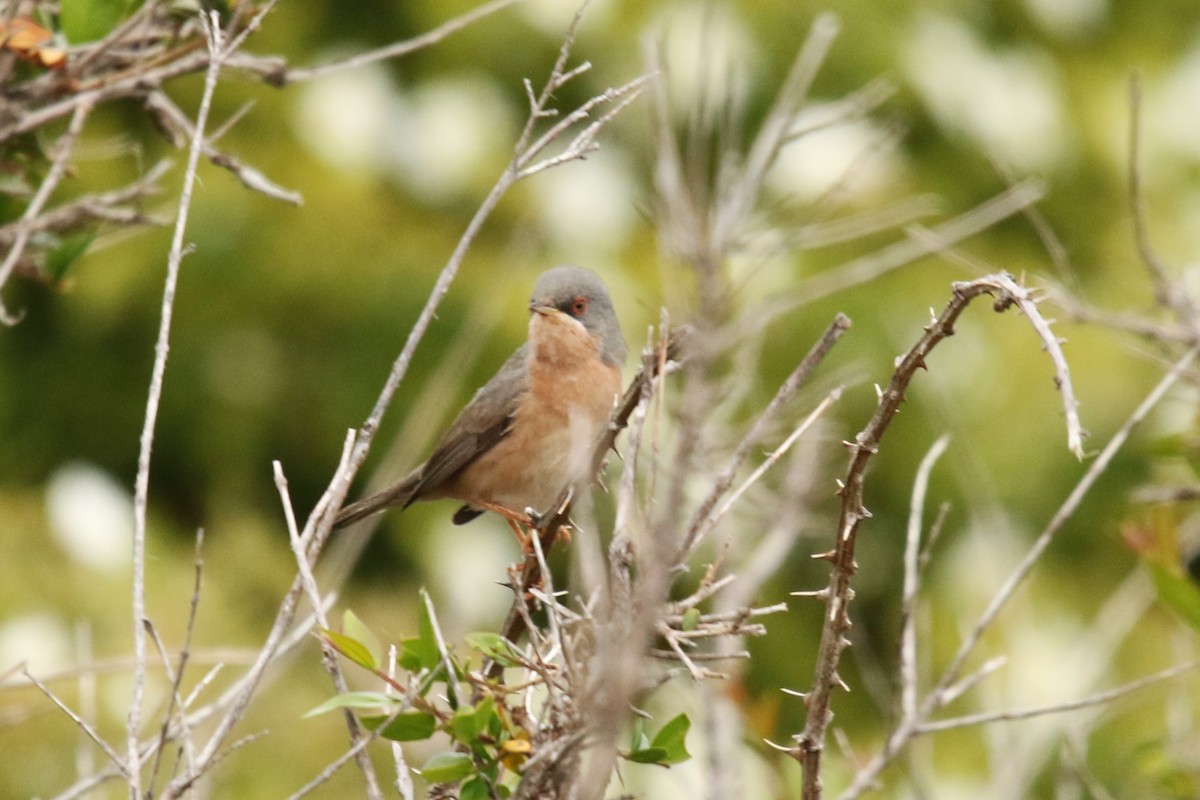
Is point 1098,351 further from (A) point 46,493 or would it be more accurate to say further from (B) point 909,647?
(B) point 909,647

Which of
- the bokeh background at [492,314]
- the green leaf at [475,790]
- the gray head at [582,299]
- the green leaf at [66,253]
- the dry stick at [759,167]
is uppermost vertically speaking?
the dry stick at [759,167]

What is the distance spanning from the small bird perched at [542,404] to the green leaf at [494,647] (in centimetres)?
258

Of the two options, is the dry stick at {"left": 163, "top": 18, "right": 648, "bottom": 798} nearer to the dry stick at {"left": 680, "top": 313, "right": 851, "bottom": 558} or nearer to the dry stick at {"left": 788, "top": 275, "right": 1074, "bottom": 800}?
the dry stick at {"left": 680, "top": 313, "right": 851, "bottom": 558}

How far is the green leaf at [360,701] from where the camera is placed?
2.08 m

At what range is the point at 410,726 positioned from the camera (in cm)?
223

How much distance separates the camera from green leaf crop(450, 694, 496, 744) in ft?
7.18

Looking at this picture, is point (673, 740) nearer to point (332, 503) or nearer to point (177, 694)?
point (332, 503)

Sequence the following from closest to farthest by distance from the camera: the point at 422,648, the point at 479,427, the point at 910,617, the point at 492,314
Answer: the point at 422,648 → the point at 910,617 → the point at 479,427 → the point at 492,314

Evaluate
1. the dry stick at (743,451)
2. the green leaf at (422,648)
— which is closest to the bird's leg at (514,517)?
the green leaf at (422,648)

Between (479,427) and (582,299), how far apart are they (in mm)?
583

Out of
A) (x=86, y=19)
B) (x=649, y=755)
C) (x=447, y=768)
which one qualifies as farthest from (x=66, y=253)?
(x=649, y=755)

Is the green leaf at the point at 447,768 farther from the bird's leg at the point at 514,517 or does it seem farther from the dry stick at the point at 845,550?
the bird's leg at the point at 514,517

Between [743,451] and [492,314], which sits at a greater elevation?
[743,451]

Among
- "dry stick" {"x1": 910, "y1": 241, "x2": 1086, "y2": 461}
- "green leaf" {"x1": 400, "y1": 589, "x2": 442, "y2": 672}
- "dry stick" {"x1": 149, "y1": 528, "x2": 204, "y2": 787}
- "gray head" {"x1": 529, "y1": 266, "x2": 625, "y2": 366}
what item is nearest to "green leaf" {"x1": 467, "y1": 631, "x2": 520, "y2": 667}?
"green leaf" {"x1": 400, "y1": 589, "x2": 442, "y2": 672}
